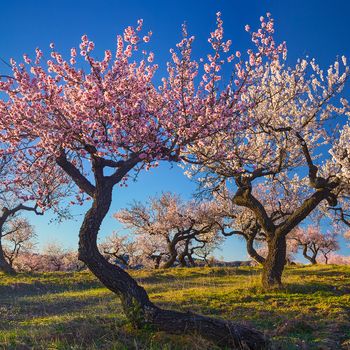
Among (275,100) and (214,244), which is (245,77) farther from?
(214,244)

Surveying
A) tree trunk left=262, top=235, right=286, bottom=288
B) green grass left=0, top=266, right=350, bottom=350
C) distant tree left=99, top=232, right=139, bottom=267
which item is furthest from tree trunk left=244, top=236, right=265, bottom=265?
distant tree left=99, top=232, right=139, bottom=267

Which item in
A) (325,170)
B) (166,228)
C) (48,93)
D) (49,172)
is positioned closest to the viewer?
(48,93)

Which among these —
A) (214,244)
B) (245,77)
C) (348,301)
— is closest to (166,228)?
(214,244)

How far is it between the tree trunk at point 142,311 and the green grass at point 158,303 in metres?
0.25

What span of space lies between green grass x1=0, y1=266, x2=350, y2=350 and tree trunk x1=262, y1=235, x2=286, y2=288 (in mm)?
557

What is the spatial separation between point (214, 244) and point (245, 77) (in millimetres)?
44488

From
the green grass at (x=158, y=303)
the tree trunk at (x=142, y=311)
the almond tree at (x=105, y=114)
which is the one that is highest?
the almond tree at (x=105, y=114)

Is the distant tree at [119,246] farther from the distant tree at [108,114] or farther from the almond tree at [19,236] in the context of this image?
the distant tree at [108,114]

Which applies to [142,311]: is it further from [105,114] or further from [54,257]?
[54,257]

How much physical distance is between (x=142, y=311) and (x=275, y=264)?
11.2 metres

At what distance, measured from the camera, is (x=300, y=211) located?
63.0ft

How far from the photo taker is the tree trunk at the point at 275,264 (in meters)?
18.9

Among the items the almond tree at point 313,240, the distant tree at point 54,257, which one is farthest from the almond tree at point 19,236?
the almond tree at point 313,240

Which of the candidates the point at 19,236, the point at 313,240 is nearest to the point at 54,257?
the point at 19,236
